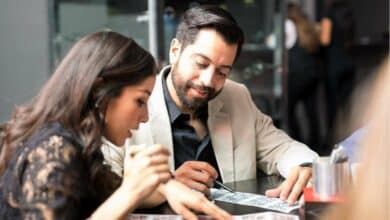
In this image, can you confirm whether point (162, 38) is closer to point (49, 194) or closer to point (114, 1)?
point (114, 1)

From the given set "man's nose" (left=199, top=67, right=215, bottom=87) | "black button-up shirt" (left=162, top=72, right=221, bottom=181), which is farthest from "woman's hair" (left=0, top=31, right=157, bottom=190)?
"black button-up shirt" (left=162, top=72, right=221, bottom=181)

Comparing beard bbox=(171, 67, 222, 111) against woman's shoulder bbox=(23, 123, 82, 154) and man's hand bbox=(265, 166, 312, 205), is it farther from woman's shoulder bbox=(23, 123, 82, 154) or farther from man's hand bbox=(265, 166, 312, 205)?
woman's shoulder bbox=(23, 123, 82, 154)

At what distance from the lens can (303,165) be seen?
1.95 m

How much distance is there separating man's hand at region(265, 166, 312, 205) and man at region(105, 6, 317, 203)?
0.12 metres

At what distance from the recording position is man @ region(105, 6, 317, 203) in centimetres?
204

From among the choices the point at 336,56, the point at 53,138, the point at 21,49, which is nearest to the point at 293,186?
the point at 53,138

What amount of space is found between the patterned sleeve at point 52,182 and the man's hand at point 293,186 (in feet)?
2.22

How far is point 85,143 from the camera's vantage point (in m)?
1.30

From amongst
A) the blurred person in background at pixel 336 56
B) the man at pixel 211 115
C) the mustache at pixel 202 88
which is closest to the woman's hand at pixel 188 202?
the man at pixel 211 115

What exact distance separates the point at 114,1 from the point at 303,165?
232 cm

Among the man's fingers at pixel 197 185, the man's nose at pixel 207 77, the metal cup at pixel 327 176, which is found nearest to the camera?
the metal cup at pixel 327 176

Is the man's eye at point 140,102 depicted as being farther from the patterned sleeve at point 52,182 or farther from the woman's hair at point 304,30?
the woman's hair at point 304,30

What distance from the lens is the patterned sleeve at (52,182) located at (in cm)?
118

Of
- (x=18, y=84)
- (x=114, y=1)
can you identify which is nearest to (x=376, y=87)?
(x=18, y=84)
